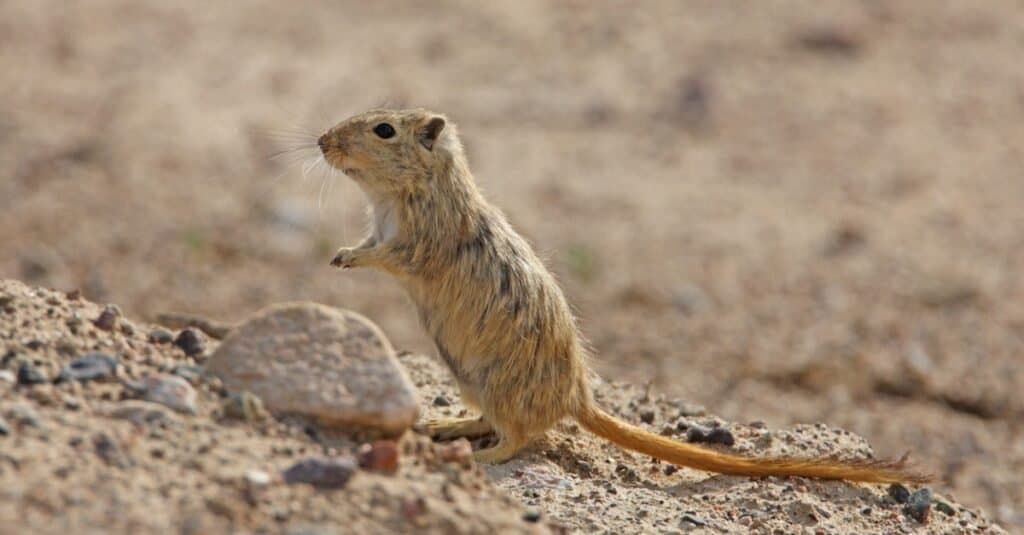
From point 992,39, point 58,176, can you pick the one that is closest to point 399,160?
point 58,176

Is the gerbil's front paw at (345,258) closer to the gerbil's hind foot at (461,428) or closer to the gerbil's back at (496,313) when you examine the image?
the gerbil's back at (496,313)

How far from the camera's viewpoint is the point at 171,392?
13.5ft

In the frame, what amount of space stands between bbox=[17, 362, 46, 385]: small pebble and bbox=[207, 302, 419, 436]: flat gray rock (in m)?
0.47

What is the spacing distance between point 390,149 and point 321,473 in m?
1.94

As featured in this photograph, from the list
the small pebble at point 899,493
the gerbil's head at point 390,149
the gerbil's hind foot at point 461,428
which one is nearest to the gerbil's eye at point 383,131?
the gerbil's head at point 390,149

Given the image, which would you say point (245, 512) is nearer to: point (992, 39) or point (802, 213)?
point (802, 213)

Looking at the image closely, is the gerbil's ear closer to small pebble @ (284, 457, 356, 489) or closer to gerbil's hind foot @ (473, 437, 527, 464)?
gerbil's hind foot @ (473, 437, 527, 464)

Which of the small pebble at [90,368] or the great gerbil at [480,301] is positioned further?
the great gerbil at [480,301]

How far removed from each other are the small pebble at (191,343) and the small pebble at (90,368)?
297mm

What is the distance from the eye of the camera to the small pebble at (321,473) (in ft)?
12.5

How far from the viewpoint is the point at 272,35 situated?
12.3 m

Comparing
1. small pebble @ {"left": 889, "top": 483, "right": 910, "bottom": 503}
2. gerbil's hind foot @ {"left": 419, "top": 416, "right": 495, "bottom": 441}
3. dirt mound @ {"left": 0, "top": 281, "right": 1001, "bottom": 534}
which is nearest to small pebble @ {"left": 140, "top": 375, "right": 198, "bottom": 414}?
dirt mound @ {"left": 0, "top": 281, "right": 1001, "bottom": 534}

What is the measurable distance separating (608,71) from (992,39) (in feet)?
11.7

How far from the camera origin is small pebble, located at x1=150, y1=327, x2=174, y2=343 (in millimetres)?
4574
